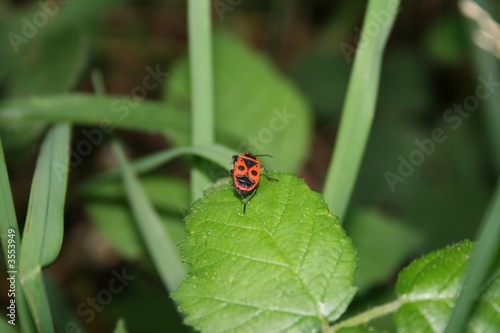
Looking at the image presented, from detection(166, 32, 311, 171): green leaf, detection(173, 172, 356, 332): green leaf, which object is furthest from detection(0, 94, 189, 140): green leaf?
detection(173, 172, 356, 332): green leaf

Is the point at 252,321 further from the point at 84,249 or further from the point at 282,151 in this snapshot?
the point at 84,249

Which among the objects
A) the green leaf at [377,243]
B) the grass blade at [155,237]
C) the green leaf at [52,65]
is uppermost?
the green leaf at [52,65]

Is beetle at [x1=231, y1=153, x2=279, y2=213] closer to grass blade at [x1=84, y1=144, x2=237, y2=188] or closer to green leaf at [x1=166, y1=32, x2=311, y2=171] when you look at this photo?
grass blade at [x1=84, y1=144, x2=237, y2=188]

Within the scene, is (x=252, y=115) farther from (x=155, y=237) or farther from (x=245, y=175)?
(x=245, y=175)

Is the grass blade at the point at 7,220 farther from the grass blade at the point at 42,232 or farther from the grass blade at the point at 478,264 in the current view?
the grass blade at the point at 478,264

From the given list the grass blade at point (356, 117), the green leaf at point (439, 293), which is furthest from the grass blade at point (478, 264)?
the grass blade at point (356, 117)
